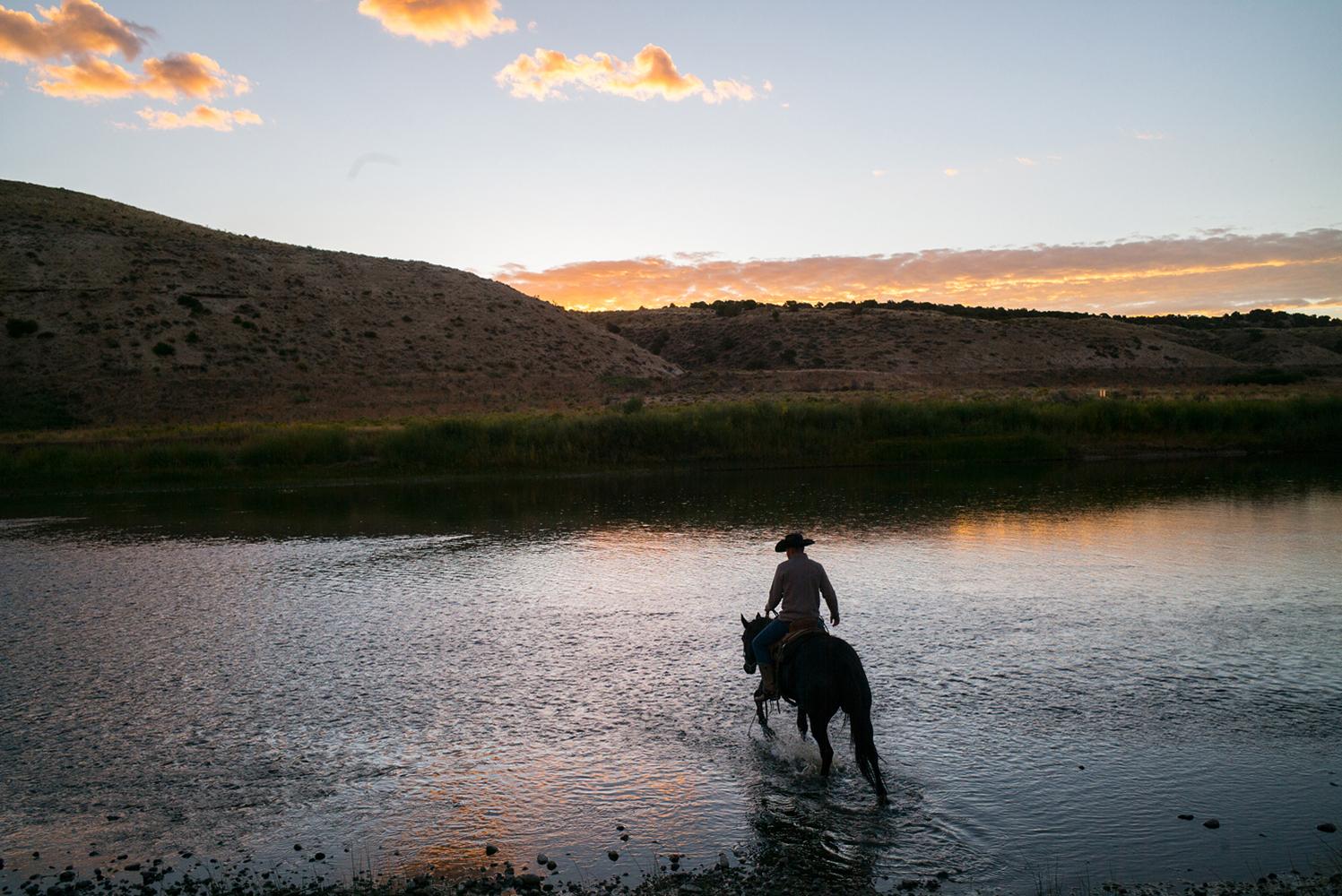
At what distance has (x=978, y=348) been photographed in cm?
8906

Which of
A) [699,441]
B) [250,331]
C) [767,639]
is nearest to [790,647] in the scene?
[767,639]

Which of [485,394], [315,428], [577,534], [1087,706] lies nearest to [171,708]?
[1087,706]

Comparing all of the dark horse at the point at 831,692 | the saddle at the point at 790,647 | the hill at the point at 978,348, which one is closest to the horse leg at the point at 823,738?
the dark horse at the point at 831,692

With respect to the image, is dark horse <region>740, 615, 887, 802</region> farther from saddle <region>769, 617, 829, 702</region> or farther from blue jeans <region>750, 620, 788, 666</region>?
blue jeans <region>750, 620, 788, 666</region>

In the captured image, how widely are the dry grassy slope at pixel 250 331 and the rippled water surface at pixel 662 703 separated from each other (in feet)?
123

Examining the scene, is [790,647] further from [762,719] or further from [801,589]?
[762,719]

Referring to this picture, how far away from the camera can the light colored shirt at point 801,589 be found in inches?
354

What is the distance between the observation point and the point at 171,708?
10602mm

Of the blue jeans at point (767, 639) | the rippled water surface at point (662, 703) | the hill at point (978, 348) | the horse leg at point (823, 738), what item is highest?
the hill at point (978, 348)

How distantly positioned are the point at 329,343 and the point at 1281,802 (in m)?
65.3

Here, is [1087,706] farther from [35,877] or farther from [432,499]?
[432,499]

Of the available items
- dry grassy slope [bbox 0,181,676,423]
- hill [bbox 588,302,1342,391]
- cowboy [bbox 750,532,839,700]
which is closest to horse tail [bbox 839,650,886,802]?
cowboy [bbox 750,532,839,700]

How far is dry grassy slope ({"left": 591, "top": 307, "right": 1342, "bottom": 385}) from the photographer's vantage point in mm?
83875

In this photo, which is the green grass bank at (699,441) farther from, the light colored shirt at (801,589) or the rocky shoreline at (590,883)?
the rocky shoreline at (590,883)
